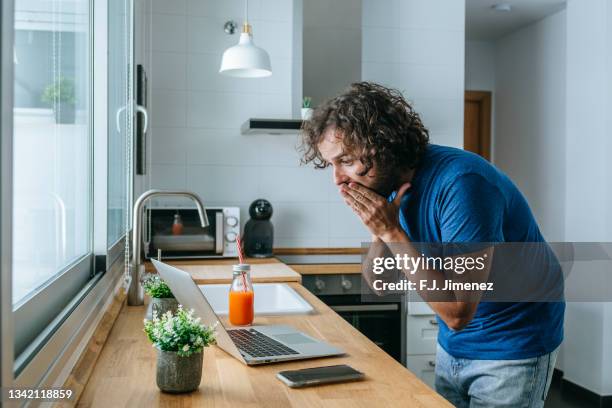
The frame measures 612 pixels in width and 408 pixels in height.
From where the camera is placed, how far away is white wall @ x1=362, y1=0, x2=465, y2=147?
12.4 feet

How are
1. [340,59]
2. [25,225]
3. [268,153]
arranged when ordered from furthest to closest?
1. [268,153]
2. [340,59]
3. [25,225]

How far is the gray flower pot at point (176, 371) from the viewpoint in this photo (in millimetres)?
1123

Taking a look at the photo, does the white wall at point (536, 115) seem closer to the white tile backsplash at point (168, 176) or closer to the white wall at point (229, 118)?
the white wall at point (229, 118)

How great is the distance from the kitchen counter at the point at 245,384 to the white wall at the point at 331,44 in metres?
2.16

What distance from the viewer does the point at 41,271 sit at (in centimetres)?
122

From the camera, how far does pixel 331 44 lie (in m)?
3.44

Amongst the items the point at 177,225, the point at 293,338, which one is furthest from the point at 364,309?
the point at 293,338

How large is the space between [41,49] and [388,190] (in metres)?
0.86

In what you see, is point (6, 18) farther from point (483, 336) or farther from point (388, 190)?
point (483, 336)

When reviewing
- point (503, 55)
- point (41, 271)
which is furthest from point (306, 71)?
point (503, 55)

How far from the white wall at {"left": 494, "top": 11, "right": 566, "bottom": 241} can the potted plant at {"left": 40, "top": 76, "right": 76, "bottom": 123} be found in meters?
4.05

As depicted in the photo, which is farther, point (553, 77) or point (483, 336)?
point (553, 77)

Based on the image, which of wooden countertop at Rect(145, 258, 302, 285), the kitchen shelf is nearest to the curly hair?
wooden countertop at Rect(145, 258, 302, 285)

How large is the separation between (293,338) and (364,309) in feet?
5.64
